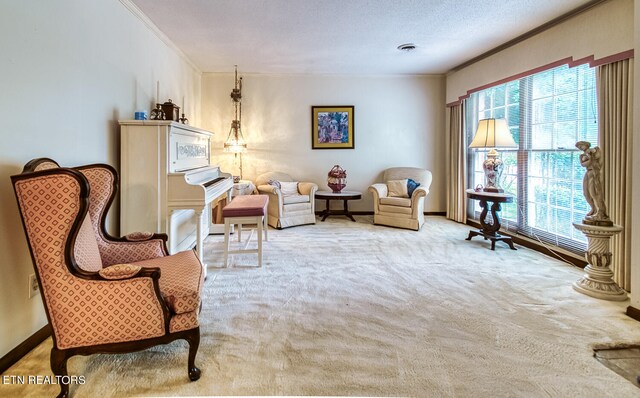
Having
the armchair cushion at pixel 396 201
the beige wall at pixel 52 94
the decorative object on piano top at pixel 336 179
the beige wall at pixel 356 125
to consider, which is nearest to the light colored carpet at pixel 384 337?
the beige wall at pixel 52 94

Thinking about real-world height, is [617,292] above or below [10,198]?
below

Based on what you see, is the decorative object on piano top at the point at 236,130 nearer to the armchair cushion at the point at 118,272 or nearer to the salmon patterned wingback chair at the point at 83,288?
the salmon patterned wingback chair at the point at 83,288

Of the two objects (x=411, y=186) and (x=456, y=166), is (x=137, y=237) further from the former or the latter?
(x=456, y=166)

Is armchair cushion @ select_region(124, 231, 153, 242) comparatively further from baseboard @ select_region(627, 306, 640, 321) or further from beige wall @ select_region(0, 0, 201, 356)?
baseboard @ select_region(627, 306, 640, 321)

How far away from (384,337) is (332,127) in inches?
183

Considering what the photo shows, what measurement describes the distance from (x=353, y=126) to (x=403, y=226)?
2.16 meters

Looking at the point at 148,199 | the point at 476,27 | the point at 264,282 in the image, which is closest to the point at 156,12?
the point at 148,199

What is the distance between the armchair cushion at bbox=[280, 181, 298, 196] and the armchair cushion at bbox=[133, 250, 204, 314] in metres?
3.49

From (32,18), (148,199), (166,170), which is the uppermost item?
(32,18)

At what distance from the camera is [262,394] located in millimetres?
1510

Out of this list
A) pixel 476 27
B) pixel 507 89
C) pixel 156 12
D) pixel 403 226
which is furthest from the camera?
pixel 403 226

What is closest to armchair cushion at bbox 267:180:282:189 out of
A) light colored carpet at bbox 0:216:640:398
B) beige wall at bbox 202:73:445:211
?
beige wall at bbox 202:73:445:211

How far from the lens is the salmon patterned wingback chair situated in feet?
4.62

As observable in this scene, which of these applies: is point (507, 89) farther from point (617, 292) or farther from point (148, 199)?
point (148, 199)
